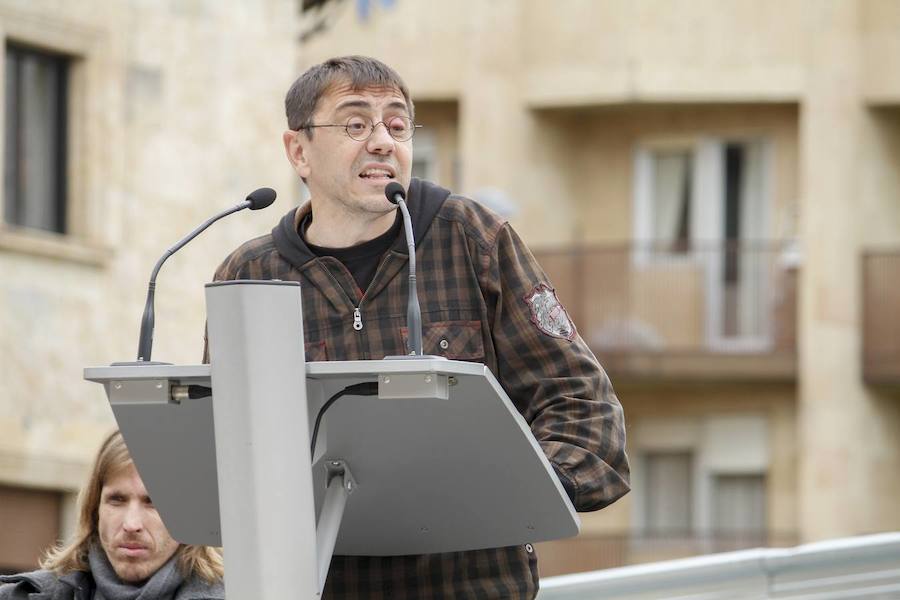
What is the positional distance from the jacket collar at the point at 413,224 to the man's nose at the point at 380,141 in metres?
0.22

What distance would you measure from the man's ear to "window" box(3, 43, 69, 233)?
13.8 meters

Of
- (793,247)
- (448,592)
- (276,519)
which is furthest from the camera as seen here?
(793,247)

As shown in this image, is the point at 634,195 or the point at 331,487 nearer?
the point at 331,487

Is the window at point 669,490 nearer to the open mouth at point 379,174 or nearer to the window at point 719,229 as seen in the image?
the window at point 719,229

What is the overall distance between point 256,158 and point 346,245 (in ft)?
49.8

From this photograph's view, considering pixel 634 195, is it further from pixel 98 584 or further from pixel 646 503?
pixel 98 584

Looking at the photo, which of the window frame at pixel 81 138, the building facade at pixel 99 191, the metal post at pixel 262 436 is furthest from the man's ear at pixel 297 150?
the window frame at pixel 81 138

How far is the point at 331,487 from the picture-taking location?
513 centimetres

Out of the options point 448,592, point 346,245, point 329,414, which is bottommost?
point 448,592

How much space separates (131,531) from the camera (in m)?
6.84

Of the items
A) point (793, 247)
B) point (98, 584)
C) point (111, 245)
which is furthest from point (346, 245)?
point (793, 247)

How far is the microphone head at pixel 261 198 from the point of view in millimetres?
5624

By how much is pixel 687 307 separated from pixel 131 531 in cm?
2393

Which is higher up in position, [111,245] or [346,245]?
[111,245]
